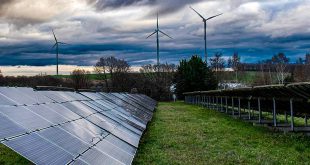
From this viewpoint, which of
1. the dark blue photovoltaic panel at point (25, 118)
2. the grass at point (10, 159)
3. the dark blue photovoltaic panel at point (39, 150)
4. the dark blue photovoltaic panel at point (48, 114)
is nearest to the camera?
the dark blue photovoltaic panel at point (39, 150)

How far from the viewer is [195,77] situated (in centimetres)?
8688

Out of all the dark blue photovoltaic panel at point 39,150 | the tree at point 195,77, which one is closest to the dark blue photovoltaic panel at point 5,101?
the dark blue photovoltaic panel at point 39,150

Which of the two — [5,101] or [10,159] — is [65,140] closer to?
[5,101]

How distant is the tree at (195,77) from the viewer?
8644 cm

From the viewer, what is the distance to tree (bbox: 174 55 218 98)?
284 feet

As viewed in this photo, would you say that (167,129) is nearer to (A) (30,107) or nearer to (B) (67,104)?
(B) (67,104)

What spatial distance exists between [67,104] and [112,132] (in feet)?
9.73

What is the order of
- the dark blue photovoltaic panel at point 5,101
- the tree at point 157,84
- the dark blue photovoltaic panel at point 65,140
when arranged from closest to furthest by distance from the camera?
the dark blue photovoltaic panel at point 65,140
the dark blue photovoltaic panel at point 5,101
the tree at point 157,84

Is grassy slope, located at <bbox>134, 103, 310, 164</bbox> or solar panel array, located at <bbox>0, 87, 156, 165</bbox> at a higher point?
solar panel array, located at <bbox>0, 87, 156, 165</bbox>

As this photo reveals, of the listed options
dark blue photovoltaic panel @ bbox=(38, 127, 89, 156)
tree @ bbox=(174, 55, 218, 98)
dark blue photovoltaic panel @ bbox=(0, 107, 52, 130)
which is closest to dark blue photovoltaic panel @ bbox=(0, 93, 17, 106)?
dark blue photovoltaic panel @ bbox=(0, 107, 52, 130)

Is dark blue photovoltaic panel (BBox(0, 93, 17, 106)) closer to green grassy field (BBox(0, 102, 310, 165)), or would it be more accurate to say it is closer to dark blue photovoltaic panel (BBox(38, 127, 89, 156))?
dark blue photovoltaic panel (BBox(38, 127, 89, 156))

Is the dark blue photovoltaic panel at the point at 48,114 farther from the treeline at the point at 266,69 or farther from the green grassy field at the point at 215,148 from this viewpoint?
the treeline at the point at 266,69

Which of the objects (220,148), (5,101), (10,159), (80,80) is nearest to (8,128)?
(5,101)

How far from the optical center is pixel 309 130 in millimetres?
18859
